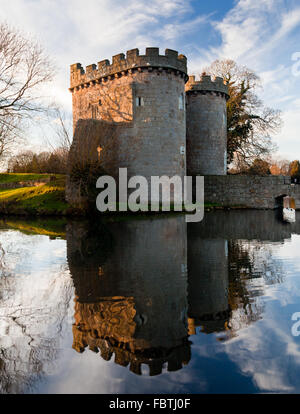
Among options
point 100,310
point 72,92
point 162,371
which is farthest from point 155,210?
point 162,371

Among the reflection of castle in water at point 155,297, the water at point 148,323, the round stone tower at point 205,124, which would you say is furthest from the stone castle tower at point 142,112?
the water at point 148,323

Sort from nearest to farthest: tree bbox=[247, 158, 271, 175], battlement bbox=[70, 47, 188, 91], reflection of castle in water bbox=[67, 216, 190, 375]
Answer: reflection of castle in water bbox=[67, 216, 190, 375] < battlement bbox=[70, 47, 188, 91] < tree bbox=[247, 158, 271, 175]

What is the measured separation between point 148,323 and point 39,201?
17.5m

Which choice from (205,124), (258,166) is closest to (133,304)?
(205,124)

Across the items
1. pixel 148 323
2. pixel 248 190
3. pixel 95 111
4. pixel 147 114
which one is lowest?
pixel 148 323

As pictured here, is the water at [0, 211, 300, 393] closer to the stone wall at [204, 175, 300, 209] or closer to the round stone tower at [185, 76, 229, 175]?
the stone wall at [204, 175, 300, 209]

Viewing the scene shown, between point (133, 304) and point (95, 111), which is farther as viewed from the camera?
point (95, 111)

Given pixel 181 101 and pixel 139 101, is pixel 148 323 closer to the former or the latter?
pixel 139 101

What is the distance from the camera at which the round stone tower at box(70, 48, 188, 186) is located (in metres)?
21.0

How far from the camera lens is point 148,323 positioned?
3656 mm

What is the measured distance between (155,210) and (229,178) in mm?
9311

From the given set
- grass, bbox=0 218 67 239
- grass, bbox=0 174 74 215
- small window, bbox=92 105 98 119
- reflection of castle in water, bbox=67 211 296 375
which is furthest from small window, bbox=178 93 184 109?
reflection of castle in water, bbox=67 211 296 375

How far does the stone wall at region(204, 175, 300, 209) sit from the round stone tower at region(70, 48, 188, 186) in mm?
4672

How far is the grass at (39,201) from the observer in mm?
18911
